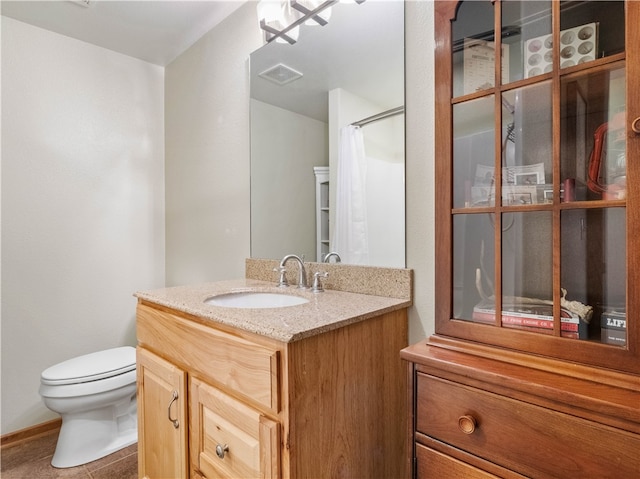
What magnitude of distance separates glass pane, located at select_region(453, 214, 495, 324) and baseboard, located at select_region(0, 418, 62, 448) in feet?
7.93

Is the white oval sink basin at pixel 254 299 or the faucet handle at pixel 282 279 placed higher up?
the faucet handle at pixel 282 279

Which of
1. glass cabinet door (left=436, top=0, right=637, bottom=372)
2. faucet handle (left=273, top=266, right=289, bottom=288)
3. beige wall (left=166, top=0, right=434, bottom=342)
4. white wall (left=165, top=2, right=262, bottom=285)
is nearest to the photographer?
glass cabinet door (left=436, top=0, right=637, bottom=372)

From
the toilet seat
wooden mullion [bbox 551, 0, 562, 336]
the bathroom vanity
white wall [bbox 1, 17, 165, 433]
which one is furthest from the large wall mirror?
white wall [bbox 1, 17, 165, 433]

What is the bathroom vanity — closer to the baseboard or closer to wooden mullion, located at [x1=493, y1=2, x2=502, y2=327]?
wooden mullion, located at [x1=493, y1=2, x2=502, y2=327]

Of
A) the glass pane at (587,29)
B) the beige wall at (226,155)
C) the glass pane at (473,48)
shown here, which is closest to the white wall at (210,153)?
the beige wall at (226,155)

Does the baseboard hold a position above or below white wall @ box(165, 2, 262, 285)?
below

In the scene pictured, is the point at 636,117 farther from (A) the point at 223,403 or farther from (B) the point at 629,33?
(A) the point at 223,403

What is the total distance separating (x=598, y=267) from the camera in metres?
0.73

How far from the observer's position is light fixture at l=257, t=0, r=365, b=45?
1.45m

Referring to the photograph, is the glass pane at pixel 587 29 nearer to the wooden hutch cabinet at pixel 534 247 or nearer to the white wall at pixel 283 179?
the wooden hutch cabinet at pixel 534 247

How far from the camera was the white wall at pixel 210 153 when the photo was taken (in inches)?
74.1

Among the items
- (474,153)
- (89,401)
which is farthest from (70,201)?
(474,153)

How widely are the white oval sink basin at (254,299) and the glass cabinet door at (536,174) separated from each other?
0.71m

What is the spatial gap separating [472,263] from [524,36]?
54 cm
